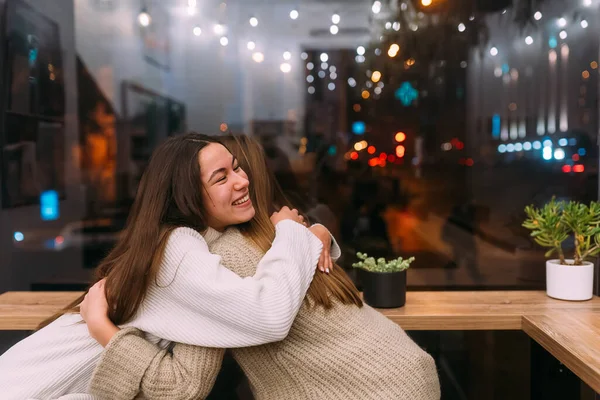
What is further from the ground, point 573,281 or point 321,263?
point 321,263

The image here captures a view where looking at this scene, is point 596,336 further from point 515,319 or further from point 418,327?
point 418,327

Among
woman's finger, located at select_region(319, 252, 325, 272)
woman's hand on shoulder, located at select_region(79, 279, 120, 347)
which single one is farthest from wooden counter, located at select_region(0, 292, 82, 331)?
woman's finger, located at select_region(319, 252, 325, 272)

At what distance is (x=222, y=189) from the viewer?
4.45 feet

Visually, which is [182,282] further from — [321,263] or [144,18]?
[144,18]

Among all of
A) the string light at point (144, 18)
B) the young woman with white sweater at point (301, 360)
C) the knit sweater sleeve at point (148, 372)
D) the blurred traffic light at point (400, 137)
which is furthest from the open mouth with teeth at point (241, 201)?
the string light at point (144, 18)

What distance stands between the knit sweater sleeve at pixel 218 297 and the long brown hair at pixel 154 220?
0.11 ft

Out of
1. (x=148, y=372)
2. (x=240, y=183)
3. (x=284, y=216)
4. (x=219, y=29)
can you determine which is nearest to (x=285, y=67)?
(x=219, y=29)

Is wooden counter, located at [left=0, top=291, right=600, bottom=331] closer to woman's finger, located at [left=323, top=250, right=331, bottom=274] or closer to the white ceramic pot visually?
the white ceramic pot

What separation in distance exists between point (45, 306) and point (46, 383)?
70 centimetres

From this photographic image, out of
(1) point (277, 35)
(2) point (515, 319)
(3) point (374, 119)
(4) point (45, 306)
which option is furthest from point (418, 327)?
(1) point (277, 35)

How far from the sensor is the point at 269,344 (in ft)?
4.14

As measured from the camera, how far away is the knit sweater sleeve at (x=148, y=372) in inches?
46.1

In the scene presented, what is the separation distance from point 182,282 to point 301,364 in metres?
0.31

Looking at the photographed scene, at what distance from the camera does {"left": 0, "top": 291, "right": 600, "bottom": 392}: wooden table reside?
1.46 metres
